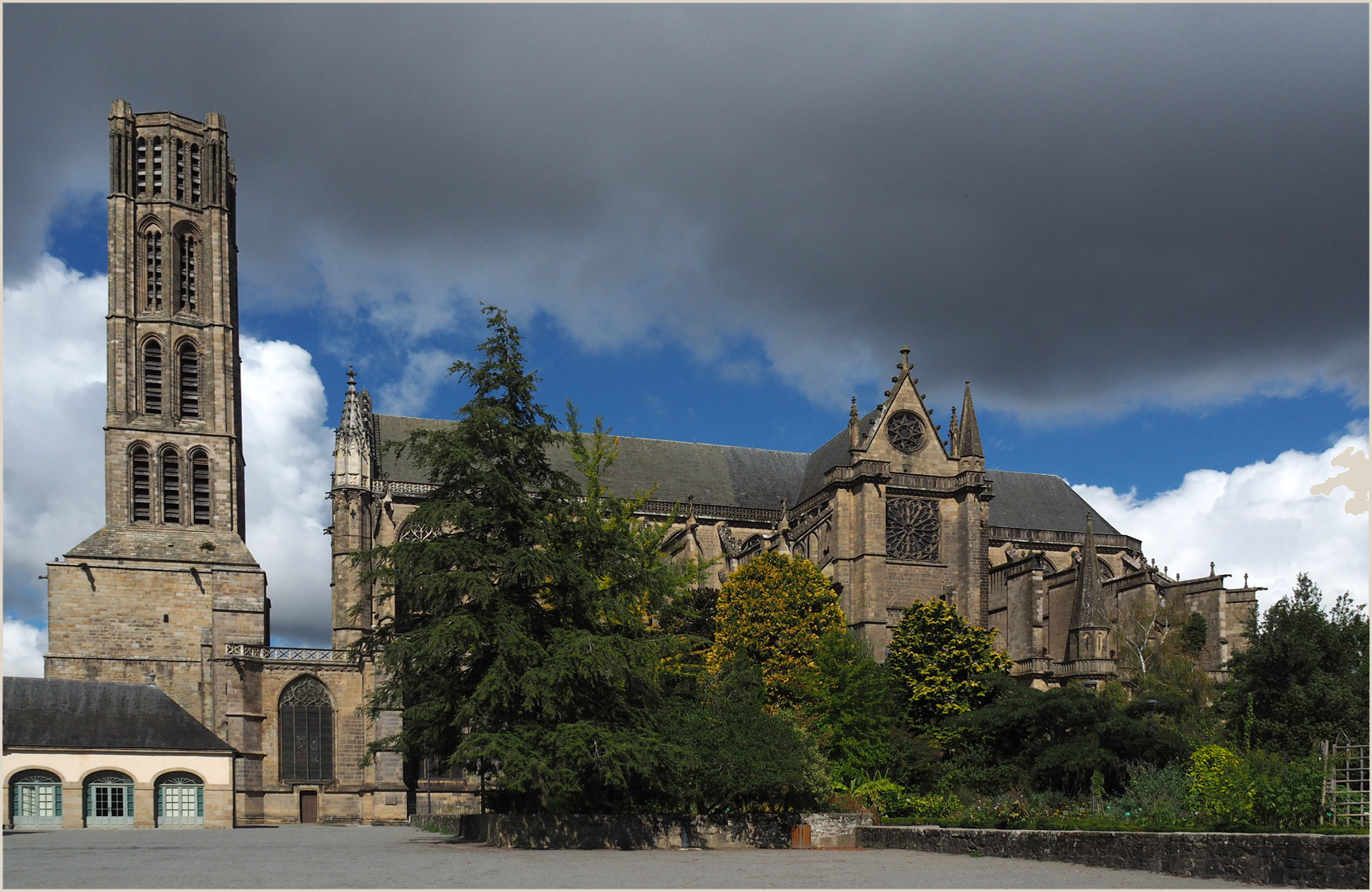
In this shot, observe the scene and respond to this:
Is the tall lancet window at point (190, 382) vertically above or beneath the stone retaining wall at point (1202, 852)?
above

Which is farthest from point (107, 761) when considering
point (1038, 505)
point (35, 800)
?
point (1038, 505)

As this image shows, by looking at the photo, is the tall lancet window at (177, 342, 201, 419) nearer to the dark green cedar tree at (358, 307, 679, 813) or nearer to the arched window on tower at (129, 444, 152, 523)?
the arched window on tower at (129, 444, 152, 523)

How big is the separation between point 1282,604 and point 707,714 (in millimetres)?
24764

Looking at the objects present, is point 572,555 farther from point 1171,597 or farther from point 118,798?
point 1171,597

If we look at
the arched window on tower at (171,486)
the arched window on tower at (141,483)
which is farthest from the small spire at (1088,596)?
the arched window on tower at (141,483)

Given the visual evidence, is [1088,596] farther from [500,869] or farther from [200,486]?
[200,486]

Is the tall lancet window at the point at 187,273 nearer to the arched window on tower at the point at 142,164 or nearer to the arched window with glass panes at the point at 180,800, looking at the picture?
the arched window on tower at the point at 142,164

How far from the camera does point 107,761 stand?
118 ft

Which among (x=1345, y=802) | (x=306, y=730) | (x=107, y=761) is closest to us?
(x=1345, y=802)

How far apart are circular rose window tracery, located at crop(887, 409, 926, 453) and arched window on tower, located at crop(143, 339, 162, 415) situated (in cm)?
3105

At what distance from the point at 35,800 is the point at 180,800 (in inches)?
160

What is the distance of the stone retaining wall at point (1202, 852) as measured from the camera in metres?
13.8

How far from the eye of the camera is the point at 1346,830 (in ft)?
46.8

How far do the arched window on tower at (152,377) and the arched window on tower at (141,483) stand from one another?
6.37 ft
